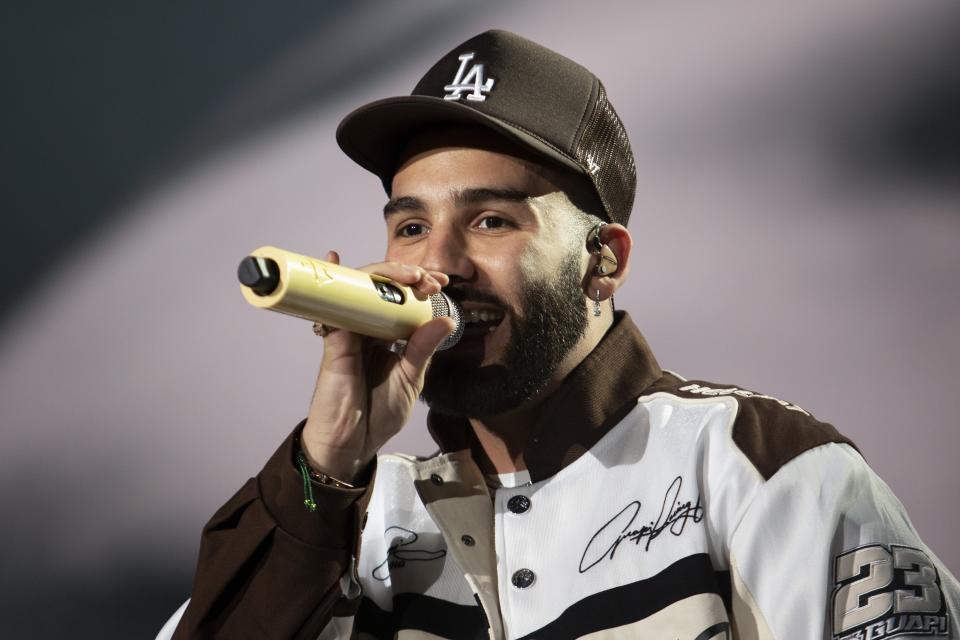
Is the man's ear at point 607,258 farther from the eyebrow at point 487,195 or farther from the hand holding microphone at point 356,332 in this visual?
the hand holding microphone at point 356,332

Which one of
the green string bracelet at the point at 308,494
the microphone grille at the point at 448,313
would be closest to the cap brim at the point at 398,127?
the microphone grille at the point at 448,313

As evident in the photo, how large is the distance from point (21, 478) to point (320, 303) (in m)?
1.18

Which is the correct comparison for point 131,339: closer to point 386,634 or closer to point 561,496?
point 386,634

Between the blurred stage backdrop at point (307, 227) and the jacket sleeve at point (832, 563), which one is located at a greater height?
the blurred stage backdrop at point (307, 227)

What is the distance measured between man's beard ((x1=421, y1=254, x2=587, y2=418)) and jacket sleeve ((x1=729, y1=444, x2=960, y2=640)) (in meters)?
0.30

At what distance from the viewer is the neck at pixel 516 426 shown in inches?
55.0

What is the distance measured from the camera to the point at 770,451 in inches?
48.0

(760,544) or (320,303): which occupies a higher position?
(320,303)

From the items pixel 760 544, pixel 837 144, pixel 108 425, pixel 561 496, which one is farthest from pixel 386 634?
pixel 837 144

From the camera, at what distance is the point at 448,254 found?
1.31 m

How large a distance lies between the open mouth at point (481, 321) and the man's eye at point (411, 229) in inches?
5.4

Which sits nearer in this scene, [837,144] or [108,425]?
[837,144]

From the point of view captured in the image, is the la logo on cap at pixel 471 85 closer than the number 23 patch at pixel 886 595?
No

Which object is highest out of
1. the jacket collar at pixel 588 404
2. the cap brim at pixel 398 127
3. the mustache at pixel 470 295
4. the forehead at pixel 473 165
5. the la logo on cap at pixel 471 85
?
the la logo on cap at pixel 471 85
